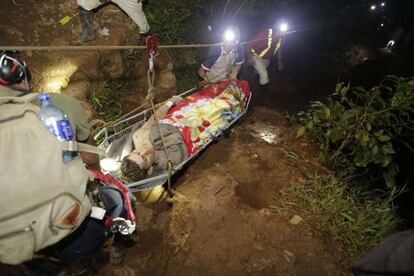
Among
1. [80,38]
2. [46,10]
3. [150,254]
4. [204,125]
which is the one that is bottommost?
[150,254]

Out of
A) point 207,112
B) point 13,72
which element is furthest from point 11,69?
point 207,112

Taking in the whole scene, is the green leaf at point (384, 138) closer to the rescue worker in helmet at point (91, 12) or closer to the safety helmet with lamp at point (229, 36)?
the safety helmet with lamp at point (229, 36)

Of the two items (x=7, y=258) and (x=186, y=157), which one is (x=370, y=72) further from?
(x=7, y=258)

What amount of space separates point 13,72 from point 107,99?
336cm

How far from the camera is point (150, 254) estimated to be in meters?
2.96

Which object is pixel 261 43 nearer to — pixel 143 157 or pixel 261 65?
pixel 261 65

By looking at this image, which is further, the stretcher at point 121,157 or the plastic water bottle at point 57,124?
the stretcher at point 121,157

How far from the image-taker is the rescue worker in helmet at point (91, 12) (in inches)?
199

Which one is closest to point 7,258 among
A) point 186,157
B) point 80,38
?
point 186,157

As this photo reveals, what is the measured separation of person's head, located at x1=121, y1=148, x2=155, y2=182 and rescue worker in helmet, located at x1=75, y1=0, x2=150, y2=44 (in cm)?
315

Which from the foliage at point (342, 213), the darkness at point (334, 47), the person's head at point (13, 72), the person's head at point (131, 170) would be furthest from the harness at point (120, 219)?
the darkness at point (334, 47)

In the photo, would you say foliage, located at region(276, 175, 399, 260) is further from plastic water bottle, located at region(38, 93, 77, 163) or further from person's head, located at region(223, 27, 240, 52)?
person's head, located at region(223, 27, 240, 52)

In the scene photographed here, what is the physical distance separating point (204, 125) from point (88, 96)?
234 cm

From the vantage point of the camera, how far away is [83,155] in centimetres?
249
